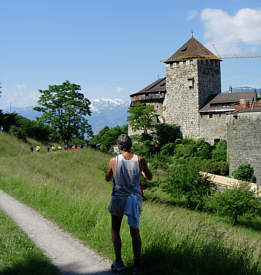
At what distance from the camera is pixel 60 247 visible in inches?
227

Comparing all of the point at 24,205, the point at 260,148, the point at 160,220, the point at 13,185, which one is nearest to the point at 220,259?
the point at 160,220

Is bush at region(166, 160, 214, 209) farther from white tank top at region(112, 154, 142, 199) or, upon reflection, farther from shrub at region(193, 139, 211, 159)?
white tank top at region(112, 154, 142, 199)

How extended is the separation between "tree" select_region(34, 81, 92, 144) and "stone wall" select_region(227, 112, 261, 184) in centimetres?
1724

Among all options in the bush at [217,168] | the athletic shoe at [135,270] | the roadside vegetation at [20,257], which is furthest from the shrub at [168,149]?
the athletic shoe at [135,270]

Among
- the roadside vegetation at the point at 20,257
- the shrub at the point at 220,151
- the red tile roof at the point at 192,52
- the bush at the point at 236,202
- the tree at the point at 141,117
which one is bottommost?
the bush at the point at 236,202

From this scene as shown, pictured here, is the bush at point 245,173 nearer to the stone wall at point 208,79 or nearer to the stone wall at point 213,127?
the stone wall at point 213,127

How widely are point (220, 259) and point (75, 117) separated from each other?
34.4m

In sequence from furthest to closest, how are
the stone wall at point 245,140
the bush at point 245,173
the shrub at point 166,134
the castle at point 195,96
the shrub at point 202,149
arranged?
the shrub at point 166,134 → the castle at point 195,96 → the shrub at point 202,149 → the bush at point 245,173 → the stone wall at point 245,140

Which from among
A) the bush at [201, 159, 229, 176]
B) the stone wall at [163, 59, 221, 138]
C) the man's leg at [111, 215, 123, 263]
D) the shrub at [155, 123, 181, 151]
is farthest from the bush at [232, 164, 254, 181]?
the man's leg at [111, 215, 123, 263]

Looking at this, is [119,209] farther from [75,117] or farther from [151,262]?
[75,117]

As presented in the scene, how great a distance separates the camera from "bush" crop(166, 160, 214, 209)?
21047 millimetres

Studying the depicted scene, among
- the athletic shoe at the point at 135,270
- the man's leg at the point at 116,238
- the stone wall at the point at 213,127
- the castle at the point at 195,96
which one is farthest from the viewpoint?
the castle at the point at 195,96

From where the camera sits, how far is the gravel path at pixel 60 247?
4.84 metres

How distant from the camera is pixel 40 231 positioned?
675 centimetres
